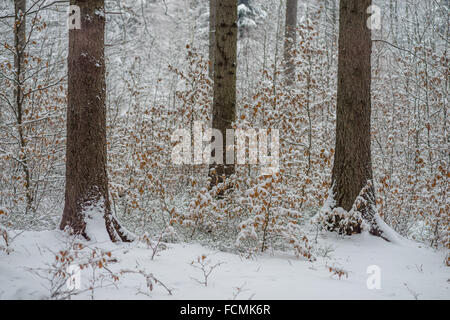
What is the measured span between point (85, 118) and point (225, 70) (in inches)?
125

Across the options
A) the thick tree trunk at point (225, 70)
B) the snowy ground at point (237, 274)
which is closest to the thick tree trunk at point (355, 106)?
the snowy ground at point (237, 274)

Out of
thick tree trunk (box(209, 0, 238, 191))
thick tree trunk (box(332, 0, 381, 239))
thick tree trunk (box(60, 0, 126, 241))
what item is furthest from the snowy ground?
thick tree trunk (box(209, 0, 238, 191))

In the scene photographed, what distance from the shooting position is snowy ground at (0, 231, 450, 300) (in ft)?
10.9

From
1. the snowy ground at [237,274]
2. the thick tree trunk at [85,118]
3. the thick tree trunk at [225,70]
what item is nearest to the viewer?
the snowy ground at [237,274]

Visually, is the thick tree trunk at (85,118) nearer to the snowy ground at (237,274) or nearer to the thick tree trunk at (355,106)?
the snowy ground at (237,274)

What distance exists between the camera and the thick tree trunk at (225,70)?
22.4 feet

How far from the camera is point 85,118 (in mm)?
4590

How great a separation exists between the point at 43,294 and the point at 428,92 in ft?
30.6

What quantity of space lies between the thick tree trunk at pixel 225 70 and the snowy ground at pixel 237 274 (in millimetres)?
2503

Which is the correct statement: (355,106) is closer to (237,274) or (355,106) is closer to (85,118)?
(237,274)

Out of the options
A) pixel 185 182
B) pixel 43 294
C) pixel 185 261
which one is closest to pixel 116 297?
pixel 43 294

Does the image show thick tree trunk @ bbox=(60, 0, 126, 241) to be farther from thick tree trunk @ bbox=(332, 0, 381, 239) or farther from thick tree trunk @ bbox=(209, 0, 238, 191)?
thick tree trunk @ bbox=(332, 0, 381, 239)

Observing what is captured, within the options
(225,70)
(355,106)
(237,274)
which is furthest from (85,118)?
(355,106)
